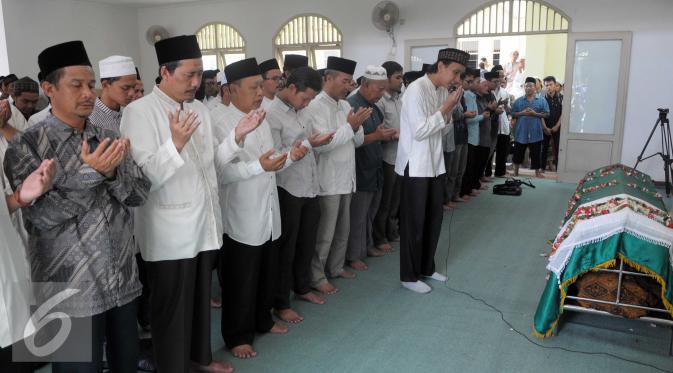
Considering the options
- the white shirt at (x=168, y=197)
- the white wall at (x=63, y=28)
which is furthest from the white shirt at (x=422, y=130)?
the white wall at (x=63, y=28)

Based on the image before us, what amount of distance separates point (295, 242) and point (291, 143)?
0.62 meters

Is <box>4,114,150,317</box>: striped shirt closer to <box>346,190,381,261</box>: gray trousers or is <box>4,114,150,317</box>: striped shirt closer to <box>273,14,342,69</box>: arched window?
<box>346,190,381,261</box>: gray trousers

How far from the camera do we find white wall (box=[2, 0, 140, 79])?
335 inches

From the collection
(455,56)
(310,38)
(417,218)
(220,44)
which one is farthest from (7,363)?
(220,44)

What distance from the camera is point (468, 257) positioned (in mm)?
4441

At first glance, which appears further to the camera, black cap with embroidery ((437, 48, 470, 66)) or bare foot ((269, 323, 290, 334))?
black cap with embroidery ((437, 48, 470, 66))

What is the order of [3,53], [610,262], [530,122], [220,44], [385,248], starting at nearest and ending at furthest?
[610,262]
[385,248]
[530,122]
[3,53]
[220,44]

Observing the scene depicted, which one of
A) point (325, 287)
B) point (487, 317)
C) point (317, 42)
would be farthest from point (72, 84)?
point (317, 42)

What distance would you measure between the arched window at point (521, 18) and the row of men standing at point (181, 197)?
5.33 meters

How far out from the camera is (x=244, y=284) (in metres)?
2.69

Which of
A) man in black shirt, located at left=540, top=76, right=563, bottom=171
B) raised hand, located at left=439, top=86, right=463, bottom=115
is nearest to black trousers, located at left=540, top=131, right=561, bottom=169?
man in black shirt, located at left=540, top=76, right=563, bottom=171

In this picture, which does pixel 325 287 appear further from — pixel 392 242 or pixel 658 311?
pixel 658 311

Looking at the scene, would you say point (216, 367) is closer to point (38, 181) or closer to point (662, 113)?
point (38, 181)

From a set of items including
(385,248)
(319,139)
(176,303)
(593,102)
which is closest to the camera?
(176,303)
